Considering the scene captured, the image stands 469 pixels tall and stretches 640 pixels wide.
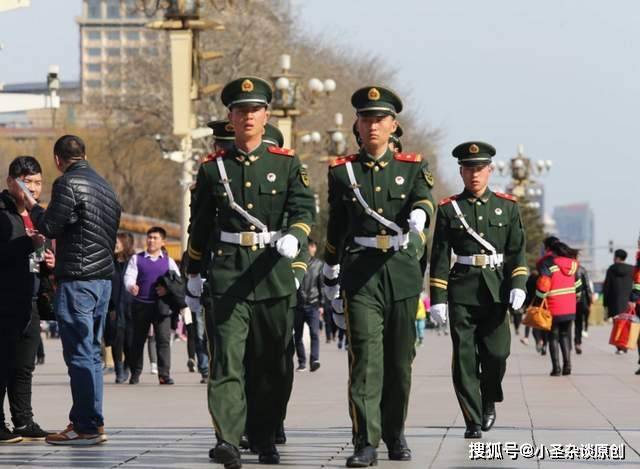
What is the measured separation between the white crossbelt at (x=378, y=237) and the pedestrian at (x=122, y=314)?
410 inches

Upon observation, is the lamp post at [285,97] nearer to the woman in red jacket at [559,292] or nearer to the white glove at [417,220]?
the woman in red jacket at [559,292]

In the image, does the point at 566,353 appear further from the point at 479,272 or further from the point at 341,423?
the point at 479,272

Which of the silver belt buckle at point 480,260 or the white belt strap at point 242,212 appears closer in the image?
the white belt strap at point 242,212

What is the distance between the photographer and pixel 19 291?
12375mm

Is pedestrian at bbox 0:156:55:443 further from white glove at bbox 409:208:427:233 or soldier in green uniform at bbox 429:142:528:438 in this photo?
white glove at bbox 409:208:427:233

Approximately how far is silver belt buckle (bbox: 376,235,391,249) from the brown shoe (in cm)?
255

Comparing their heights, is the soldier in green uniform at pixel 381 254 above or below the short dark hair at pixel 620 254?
above

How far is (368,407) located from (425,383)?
1026cm

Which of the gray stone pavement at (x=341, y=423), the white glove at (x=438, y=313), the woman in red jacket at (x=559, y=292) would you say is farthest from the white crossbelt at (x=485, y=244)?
the woman in red jacket at (x=559, y=292)

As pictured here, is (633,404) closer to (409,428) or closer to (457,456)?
(409,428)

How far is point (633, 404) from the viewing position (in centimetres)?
1681

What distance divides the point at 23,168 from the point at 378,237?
298 centimetres

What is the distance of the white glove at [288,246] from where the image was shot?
1015 cm

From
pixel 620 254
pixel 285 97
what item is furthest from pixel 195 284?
pixel 285 97
